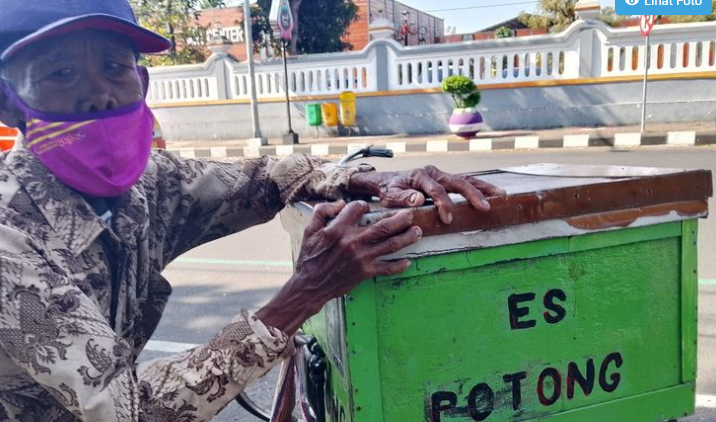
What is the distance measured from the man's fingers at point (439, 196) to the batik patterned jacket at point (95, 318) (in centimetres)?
34

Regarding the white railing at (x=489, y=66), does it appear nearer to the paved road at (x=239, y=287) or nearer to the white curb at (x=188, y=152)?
the white curb at (x=188, y=152)

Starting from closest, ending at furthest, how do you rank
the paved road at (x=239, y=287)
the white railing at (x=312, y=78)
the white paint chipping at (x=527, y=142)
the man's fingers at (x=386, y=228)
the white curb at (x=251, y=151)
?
the man's fingers at (x=386, y=228)
the paved road at (x=239, y=287)
the white paint chipping at (x=527, y=142)
the white curb at (x=251, y=151)
the white railing at (x=312, y=78)

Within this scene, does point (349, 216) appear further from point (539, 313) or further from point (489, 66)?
point (489, 66)

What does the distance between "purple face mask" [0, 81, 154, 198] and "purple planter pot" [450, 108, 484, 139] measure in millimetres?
9249

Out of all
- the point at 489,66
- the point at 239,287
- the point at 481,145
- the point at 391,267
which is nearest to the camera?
the point at 391,267

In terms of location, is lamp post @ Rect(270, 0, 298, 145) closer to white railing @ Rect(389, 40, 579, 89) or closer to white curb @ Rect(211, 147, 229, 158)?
white curb @ Rect(211, 147, 229, 158)

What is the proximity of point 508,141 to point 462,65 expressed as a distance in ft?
7.19

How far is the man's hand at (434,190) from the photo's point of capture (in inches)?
46.5

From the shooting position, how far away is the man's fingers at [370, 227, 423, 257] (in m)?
1.13

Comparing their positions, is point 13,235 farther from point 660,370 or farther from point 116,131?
point 660,370

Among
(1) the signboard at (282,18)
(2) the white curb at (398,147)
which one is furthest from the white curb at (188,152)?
(2) the white curb at (398,147)

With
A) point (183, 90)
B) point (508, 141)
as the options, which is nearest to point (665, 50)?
point (508, 141)

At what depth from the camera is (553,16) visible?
24.0m

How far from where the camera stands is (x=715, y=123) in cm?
965
